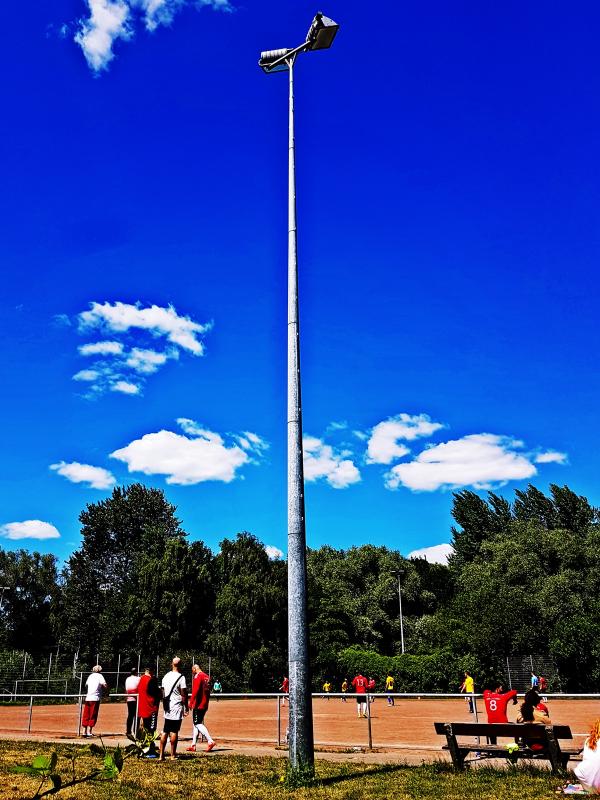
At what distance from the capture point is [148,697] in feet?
45.4

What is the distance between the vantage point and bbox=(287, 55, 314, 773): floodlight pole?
955 cm

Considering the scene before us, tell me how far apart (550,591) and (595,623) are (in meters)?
6.89

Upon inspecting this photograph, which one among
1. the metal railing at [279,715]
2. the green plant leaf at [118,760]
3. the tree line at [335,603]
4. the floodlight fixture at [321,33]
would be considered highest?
the floodlight fixture at [321,33]

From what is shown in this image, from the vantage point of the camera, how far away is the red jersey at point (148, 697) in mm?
13656

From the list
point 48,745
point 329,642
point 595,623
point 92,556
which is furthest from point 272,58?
point 92,556

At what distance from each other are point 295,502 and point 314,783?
12.1 ft

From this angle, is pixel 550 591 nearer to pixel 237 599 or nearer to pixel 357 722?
pixel 237 599

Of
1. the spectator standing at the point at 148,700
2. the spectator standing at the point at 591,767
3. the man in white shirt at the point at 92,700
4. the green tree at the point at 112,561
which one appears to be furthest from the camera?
the green tree at the point at 112,561

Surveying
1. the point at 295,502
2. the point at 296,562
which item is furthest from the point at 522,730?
the point at 295,502

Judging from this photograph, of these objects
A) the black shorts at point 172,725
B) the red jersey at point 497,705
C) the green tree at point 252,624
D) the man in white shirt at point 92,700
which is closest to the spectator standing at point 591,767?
the red jersey at point 497,705

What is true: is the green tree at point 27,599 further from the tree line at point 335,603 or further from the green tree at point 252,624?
the green tree at point 252,624

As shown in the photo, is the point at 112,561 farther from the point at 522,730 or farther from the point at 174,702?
the point at 522,730

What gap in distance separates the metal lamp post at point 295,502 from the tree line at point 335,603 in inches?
1526

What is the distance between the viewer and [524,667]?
45.5 m
